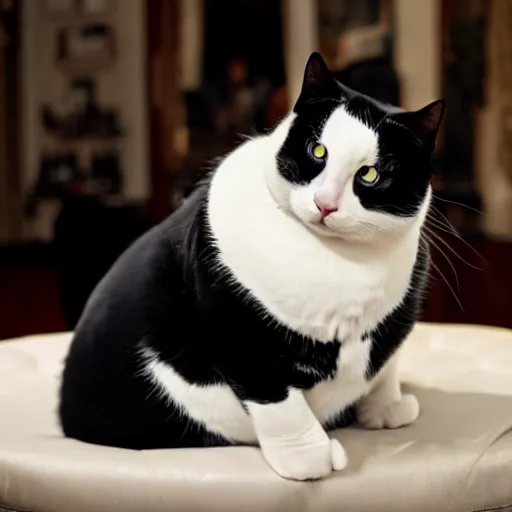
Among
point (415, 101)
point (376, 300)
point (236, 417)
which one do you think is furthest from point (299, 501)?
point (415, 101)

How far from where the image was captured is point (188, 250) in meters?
0.88

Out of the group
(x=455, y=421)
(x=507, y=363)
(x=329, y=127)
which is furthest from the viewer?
(x=507, y=363)

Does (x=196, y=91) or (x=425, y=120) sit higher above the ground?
(x=425, y=120)

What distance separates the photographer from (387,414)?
0.98m

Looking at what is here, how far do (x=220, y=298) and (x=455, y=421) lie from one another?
0.36 meters

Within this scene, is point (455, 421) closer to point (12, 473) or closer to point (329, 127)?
point (329, 127)

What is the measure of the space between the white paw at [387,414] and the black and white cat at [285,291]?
0.07 meters

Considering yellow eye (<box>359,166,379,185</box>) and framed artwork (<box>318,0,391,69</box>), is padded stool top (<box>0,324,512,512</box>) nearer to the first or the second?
yellow eye (<box>359,166,379,185</box>)

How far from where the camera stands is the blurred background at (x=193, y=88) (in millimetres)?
3525

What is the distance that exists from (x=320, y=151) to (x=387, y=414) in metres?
0.37

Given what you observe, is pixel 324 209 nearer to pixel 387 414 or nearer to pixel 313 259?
pixel 313 259

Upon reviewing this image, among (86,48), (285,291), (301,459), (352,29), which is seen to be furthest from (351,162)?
(86,48)

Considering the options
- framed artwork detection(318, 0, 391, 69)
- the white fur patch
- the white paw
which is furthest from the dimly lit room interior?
the white fur patch

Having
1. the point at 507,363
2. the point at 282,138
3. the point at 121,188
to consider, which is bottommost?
the point at 121,188
